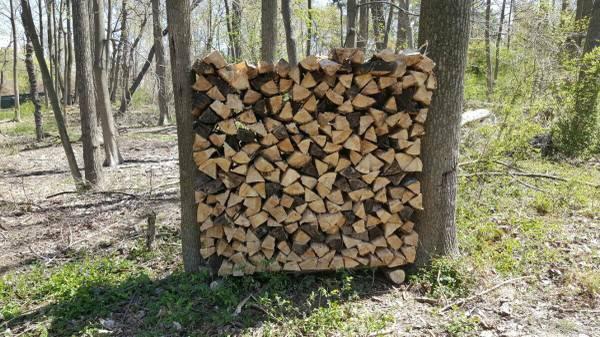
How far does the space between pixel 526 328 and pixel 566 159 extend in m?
5.80

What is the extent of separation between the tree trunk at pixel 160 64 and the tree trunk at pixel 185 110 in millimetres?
2623

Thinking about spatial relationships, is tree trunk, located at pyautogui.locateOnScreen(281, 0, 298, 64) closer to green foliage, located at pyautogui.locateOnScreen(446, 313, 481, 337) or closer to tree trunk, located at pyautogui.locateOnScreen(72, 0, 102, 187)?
tree trunk, located at pyautogui.locateOnScreen(72, 0, 102, 187)

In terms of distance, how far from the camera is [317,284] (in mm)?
3631

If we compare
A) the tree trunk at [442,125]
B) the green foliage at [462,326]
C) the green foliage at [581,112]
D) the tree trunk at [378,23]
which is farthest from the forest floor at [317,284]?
the tree trunk at [378,23]

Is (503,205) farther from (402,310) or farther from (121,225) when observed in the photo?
(121,225)

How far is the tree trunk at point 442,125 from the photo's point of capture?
11.4 feet

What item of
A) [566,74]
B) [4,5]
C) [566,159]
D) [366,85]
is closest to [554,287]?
[366,85]

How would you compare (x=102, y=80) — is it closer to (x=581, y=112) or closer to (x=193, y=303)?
Result: (x=193, y=303)

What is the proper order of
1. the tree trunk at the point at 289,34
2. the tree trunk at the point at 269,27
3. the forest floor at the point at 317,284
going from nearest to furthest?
the forest floor at the point at 317,284
the tree trunk at the point at 269,27
the tree trunk at the point at 289,34

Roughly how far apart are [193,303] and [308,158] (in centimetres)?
146

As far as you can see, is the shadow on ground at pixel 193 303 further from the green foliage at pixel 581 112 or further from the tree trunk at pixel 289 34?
the green foliage at pixel 581 112

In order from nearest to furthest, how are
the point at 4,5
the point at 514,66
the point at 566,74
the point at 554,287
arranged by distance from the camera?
the point at 554,287 < the point at 514,66 < the point at 566,74 < the point at 4,5

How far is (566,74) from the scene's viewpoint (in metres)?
7.64

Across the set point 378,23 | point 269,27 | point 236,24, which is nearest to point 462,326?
point 269,27
